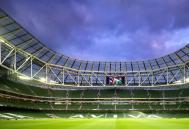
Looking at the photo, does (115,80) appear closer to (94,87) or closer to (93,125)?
(94,87)

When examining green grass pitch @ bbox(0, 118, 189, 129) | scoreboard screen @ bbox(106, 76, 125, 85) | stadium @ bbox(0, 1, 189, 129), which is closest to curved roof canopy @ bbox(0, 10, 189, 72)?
stadium @ bbox(0, 1, 189, 129)

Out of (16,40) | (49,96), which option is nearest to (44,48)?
(16,40)

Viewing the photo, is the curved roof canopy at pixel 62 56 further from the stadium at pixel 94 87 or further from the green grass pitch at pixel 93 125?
the green grass pitch at pixel 93 125

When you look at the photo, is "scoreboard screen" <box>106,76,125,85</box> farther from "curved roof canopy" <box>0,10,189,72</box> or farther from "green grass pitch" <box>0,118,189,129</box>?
"green grass pitch" <box>0,118,189,129</box>

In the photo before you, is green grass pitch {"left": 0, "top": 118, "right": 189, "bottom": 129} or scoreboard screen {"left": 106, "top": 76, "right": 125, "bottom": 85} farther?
scoreboard screen {"left": 106, "top": 76, "right": 125, "bottom": 85}

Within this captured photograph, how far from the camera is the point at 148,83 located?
90.0 metres

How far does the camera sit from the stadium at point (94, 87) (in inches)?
2805

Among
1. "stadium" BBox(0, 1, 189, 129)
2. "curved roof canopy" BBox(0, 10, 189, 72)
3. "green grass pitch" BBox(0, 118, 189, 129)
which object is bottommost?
"green grass pitch" BBox(0, 118, 189, 129)

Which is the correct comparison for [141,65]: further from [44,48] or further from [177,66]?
[44,48]

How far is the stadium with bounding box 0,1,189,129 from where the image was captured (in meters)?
71.2

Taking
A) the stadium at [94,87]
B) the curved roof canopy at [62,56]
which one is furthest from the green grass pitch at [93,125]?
the stadium at [94,87]

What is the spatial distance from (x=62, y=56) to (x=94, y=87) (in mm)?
14723

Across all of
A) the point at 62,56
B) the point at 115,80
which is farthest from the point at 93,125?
the point at 115,80

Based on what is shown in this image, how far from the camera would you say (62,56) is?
80.0 metres
